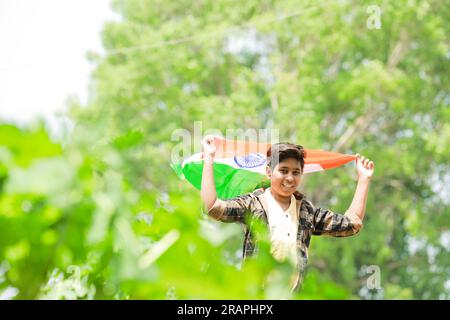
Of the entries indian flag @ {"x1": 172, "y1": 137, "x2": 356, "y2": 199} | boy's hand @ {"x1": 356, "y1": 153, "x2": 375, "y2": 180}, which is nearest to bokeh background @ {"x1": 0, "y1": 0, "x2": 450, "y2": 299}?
indian flag @ {"x1": 172, "y1": 137, "x2": 356, "y2": 199}

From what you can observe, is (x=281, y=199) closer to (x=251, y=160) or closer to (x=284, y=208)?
(x=284, y=208)

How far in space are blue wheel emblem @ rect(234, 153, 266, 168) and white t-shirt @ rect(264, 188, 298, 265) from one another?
93 centimetres

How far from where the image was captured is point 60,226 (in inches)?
19.6

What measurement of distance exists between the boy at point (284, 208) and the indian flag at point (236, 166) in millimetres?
796

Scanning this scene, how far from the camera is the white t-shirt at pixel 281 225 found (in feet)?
6.33

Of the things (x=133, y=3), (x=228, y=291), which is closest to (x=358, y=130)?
(x=133, y=3)

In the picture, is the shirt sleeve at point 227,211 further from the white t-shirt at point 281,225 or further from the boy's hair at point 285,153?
the boy's hair at point 285,153

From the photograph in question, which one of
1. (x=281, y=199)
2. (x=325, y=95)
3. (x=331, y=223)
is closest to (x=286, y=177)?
(x=281, y=199)

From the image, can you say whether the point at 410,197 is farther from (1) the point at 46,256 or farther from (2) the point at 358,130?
(1) the point at 46,256

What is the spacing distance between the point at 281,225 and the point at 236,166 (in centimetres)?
111

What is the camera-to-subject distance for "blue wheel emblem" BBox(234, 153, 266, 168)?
3.08 meters

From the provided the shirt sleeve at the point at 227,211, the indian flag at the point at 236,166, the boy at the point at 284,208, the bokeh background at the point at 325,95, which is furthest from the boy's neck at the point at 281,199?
the bokeh background at the point at 325,95

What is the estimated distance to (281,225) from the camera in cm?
201

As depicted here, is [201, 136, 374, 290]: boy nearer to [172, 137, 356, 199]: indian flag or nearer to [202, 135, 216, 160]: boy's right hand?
[202, 135, 216, 160]: boy's right hand
